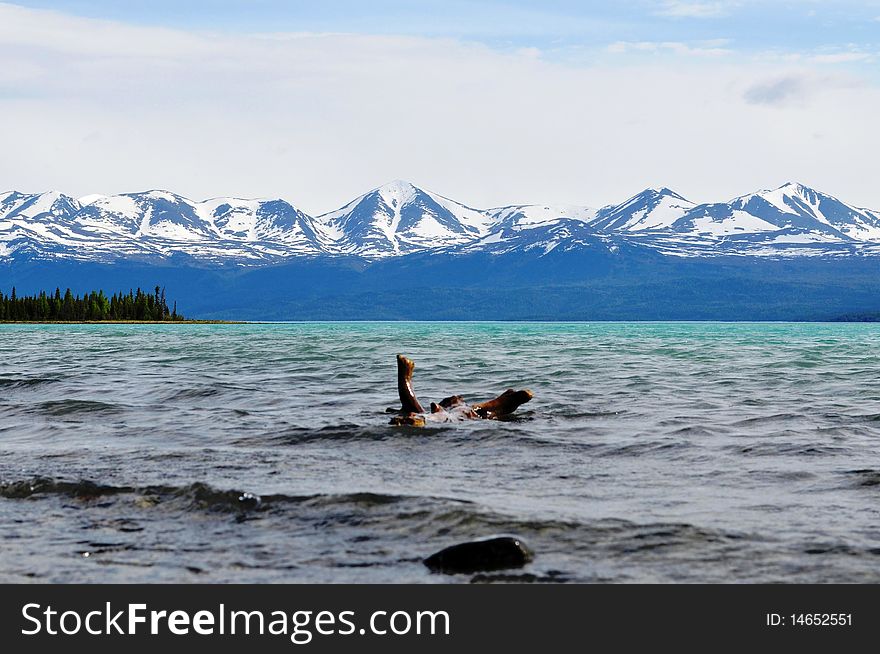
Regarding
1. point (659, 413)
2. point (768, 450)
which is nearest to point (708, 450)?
point (768, 450)

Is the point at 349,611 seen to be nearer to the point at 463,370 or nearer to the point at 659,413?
the point at 659,413

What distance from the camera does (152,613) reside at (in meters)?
8.65

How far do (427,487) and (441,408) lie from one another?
897 cm

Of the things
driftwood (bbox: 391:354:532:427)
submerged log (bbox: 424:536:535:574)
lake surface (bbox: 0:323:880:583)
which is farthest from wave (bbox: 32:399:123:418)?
submerged log (bbox: 424:536:535:574)

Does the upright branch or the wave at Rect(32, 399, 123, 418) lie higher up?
the upright branch

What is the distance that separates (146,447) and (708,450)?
34.1 feet

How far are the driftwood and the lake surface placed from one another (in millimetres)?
450

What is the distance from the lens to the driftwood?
22688 mm

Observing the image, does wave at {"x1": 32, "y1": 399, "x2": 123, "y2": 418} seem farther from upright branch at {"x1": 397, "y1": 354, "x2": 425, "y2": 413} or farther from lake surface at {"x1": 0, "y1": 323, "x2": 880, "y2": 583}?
upright branch at {"x1": 397, "y1": 354, "x2": 425, "y2": 413}

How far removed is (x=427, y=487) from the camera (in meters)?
15.1

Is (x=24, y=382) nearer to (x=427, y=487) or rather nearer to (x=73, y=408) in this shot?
(x=73, y=408)

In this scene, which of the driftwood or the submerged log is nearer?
the submerged log

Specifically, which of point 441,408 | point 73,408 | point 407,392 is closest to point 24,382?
point 73,408

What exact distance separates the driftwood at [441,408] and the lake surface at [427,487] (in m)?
0.45
